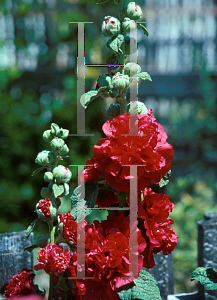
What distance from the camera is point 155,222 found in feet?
1.79

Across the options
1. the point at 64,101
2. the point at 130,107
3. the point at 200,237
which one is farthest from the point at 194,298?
the point at 64,101

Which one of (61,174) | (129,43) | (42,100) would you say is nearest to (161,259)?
(61,174)

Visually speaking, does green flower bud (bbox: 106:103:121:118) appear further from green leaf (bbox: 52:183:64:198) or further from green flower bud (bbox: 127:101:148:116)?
green leaf (bbox: 52:183:64:198)

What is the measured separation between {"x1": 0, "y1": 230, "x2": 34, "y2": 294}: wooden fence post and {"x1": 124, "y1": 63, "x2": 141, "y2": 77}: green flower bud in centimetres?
46

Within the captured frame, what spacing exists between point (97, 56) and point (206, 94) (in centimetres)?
136

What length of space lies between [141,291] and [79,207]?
0.17 metres

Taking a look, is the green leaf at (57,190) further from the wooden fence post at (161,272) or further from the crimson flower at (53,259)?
the wooden fence post at (161,272)

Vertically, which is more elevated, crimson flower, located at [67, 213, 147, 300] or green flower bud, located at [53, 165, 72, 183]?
green flower bud, located at [53, 165, 72, 183]

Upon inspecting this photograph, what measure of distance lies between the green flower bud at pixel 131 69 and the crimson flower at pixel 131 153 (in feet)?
0.27

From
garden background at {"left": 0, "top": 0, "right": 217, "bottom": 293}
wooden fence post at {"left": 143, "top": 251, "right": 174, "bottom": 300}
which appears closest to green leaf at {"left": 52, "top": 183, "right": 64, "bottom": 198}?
wooden fence post at {"left": 143, "top": 251, "right": 174, "bottom": 300}

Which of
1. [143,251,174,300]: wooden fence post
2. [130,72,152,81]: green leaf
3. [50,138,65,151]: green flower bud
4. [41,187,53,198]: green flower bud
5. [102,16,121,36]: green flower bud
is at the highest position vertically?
[102,16,121,36]: green flower bud

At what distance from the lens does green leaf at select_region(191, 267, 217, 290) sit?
60 cm
